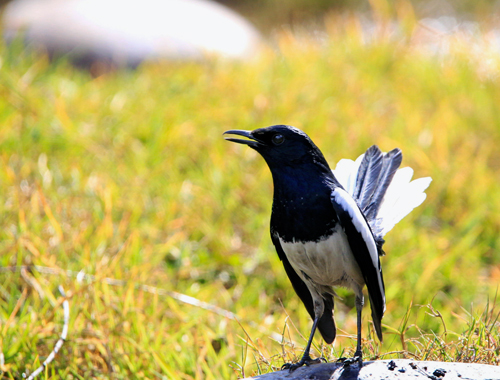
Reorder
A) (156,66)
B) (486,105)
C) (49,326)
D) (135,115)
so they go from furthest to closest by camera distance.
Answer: (156,66)
(486,105)
(135,115)
(49,326)

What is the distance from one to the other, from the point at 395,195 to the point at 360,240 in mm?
602

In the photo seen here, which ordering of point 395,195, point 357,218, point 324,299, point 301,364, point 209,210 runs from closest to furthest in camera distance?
point 357,218 < point 301,364 < point 324,299 < point 395,195 < point 209,210

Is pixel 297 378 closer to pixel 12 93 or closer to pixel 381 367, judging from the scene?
pixel 381 367

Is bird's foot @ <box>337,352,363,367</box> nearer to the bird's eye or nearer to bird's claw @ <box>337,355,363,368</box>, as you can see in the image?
bird's claw @ <box>337,355,363,368</box>

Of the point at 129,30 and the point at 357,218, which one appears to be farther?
the point at 129,30

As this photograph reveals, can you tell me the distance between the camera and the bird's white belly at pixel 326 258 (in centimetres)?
247

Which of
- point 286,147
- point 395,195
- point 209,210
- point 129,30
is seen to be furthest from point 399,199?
point 129,30

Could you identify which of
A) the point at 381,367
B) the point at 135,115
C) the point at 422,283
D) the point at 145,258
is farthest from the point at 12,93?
the point at 381,367

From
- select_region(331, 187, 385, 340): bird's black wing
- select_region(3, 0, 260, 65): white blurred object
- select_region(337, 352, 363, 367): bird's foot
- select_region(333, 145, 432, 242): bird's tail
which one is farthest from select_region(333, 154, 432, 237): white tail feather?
select_region(3, 0, 260, 65): white blurred object

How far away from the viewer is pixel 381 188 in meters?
2.97

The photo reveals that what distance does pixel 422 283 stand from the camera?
13.9 ft

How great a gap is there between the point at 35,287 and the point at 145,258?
78cm

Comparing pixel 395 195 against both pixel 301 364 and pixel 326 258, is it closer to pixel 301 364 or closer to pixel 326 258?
pixel 326 258

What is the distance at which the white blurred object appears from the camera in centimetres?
749
